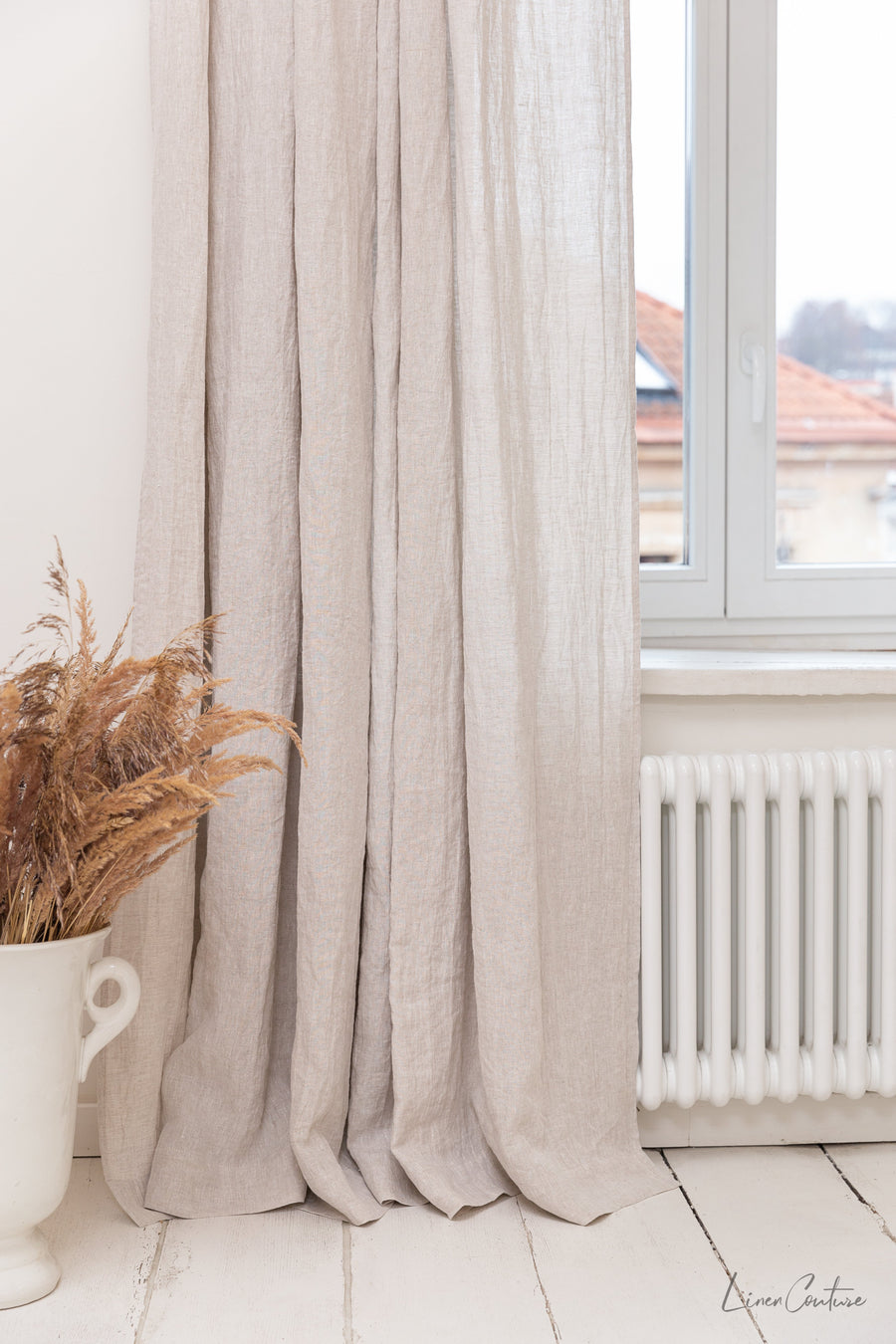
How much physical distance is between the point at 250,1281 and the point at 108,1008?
34cm

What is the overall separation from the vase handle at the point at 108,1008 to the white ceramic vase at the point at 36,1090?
0.5 inches

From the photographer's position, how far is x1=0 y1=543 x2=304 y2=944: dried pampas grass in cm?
112

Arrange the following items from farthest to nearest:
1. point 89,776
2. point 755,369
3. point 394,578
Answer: point 755,369 → point 394,578 → point 89,776

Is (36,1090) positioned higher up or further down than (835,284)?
further down

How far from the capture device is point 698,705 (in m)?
1.59

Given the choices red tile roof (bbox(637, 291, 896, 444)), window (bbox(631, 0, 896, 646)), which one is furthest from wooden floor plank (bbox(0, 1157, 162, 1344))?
red tile roof (bbox(637, 291, 896, 444))

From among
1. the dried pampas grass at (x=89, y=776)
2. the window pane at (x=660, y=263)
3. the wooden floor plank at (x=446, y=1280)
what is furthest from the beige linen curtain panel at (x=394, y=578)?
the window pane at (x=660, y=263)

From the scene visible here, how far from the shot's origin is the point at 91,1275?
50.1 inches

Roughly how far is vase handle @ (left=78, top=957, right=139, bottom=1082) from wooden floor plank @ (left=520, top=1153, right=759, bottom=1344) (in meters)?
0.56

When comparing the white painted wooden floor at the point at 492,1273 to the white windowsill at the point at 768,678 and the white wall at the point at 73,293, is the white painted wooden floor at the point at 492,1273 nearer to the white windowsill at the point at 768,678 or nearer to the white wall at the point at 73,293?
the white windowsill at the point at 768,678

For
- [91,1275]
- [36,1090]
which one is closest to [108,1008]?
[36,1090]

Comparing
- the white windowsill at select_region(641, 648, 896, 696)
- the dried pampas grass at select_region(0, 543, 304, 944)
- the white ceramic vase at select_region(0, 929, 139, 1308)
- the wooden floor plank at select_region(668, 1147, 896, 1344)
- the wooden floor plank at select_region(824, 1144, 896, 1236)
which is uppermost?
the white windowsill at select_region(641, 648, 896, 696)

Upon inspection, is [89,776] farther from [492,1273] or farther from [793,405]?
[793,405]

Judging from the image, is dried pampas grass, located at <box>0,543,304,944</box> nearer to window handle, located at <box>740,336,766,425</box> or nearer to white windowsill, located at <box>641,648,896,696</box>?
white windowsill, located at <box>641,648,896,696</box>
